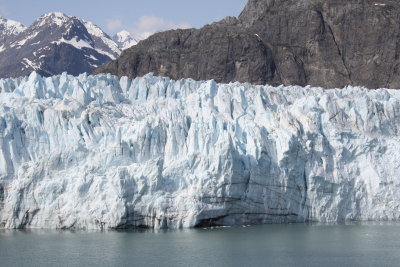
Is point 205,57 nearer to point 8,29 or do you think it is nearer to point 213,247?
point 213,247

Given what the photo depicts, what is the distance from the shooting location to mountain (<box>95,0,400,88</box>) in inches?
3110

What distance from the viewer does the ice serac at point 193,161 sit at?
30.8 meters

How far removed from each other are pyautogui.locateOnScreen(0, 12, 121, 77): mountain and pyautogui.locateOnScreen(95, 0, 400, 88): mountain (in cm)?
5136

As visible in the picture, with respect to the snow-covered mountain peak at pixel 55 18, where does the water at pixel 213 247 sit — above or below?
below

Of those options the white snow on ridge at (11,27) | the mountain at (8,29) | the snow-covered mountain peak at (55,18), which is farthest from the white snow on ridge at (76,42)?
the white snow on ridge at (11,27)

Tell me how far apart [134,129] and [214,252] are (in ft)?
27.4

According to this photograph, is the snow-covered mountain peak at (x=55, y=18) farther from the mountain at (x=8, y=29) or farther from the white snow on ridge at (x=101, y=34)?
the mountain at (x=8, y=29)

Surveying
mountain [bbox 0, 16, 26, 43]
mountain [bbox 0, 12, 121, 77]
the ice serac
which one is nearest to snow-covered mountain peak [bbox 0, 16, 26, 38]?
mountain [bbox 0, 16, 26, 43]

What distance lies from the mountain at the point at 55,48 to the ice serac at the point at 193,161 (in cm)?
9554

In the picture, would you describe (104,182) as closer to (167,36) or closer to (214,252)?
(214,252)

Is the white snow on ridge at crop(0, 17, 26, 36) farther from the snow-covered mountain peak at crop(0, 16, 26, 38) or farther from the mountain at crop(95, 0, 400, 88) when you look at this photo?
the mountain at crop(95, 0, 400, 88)

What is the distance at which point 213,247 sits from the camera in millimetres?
27641

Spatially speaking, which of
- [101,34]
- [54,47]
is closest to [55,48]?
[54,47]

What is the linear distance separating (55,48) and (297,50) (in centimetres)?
6904
